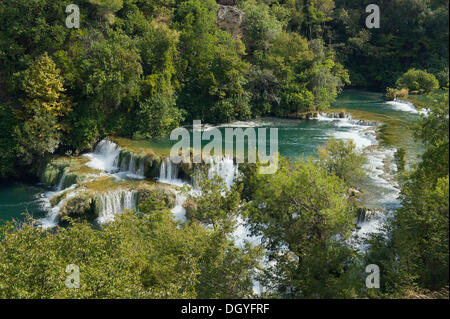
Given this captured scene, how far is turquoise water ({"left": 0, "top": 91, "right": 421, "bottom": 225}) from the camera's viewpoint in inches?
810

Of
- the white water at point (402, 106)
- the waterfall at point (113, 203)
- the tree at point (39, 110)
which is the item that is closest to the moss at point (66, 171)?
the tree at point (39, 110)

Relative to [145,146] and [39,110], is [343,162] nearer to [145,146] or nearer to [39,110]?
[145,146]

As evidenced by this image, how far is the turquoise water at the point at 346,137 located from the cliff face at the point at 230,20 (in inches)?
428

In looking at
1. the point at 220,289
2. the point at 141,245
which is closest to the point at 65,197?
the point at 141,245

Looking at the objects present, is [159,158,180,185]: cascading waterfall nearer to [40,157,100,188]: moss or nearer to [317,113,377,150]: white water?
[40,157,100,188]: moss

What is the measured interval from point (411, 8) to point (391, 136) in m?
28.3

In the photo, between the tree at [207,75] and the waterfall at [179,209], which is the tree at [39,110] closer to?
the waterfall at [179,209]

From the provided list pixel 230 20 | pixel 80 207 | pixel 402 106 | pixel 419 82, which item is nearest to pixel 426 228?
pixel 80 207

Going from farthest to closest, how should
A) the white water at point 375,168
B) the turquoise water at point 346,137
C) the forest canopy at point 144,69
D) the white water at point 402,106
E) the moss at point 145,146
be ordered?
1. the white water at point 402,106
2. the forest canopy at point 144,69
3. the moss at point 145,146
4. the turquoise water at point 346,137
5. the white water at point 375,168

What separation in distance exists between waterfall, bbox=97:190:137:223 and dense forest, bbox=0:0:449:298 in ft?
5.24

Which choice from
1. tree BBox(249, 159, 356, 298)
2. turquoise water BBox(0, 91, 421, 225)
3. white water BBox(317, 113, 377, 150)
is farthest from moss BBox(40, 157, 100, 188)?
white water BBox(317, 113, 377, 150)

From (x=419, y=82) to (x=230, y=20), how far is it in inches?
883

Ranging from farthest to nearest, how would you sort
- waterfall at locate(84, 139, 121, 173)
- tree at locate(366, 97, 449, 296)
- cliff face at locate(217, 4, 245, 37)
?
cliff face at locate(217, 4, 245, 37), waterfall at locate(84, 139, 121, 173), tree at locate(366, 97, 449, 296)

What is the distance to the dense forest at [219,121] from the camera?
1004cm
